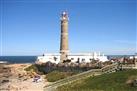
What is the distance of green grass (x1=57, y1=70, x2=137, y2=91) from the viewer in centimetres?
3772

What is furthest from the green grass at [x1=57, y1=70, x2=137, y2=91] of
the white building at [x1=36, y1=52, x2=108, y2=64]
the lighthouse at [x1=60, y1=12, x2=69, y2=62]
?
the lighthouse at [x1=60, y1=12, x2=69, y2=62]

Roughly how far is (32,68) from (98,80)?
50972 millimetres

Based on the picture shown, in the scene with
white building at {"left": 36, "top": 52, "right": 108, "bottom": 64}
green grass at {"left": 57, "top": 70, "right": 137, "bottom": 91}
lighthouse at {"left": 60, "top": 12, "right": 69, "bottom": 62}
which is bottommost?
green grass at {"left": 57, "top": 70, "right": 137, "bottom": 91}

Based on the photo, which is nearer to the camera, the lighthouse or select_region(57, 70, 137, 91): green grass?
select_region(57, 70, 137, 91): green grass

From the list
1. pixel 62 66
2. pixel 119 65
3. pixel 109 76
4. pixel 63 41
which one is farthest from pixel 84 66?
pixel 109 76

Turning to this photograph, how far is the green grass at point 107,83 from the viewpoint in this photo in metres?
37.7

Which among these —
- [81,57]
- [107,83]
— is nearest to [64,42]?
[81,57]

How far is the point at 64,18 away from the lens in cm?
9075

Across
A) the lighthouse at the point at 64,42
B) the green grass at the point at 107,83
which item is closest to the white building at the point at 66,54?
the lighthouse at the point at 64,42

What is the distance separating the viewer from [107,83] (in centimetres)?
3975

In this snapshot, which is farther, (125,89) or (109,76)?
(109,76)

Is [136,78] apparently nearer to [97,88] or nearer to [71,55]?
[97,88]

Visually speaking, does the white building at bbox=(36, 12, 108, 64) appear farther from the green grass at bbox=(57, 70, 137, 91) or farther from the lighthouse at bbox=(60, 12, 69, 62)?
the green grass at bbox=(57, 70, 137, 91)

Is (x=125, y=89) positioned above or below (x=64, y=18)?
below
